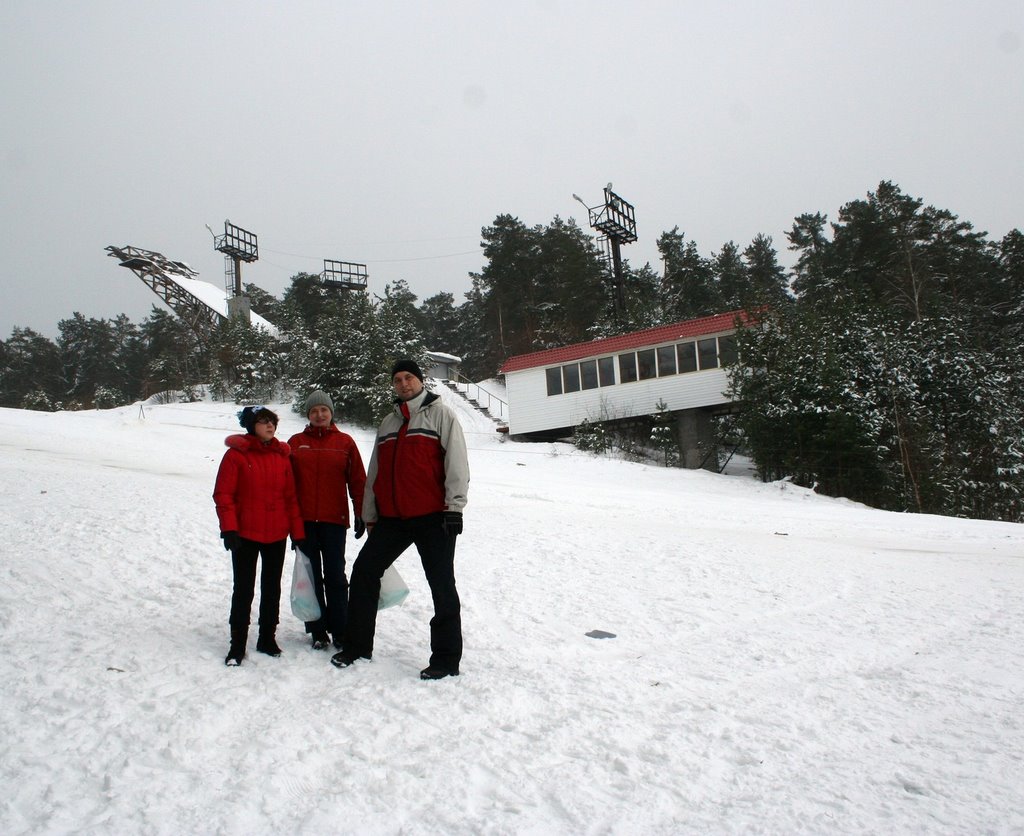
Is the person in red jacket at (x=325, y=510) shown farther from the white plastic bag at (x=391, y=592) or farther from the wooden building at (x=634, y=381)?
the wooden building at (x=634, y=381)

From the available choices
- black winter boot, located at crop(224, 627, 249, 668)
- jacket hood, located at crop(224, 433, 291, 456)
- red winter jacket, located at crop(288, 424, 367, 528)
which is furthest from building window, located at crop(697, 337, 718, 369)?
black winter boot, located at crop(224, 627, 249, 668)

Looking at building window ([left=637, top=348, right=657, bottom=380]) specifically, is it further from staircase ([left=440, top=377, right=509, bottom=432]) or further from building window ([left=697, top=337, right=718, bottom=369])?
staircase ([left=440, top=377, right=509, bottom=432])

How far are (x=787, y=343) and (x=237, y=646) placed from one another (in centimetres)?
2211

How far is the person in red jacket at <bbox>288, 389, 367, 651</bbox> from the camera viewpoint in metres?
4.82

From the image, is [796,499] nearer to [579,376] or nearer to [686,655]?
[579,376]

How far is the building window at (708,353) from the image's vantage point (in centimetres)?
2627

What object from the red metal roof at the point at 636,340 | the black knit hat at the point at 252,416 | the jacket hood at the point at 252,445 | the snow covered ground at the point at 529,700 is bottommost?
the snow covered ground at the point at 529,700

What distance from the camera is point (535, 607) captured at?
20.5ft

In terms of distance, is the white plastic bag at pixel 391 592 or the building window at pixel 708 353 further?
the building window at pixel 708 353

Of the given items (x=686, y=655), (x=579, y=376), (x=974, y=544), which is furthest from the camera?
(x=579, y=376)

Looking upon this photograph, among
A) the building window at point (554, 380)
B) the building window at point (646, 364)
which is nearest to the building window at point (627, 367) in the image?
the building window at point (646, 364)

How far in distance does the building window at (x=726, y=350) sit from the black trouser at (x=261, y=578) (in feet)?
74.1

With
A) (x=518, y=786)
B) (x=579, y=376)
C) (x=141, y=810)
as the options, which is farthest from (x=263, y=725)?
(x=579, y=376)

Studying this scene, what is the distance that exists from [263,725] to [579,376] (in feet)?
85.9
